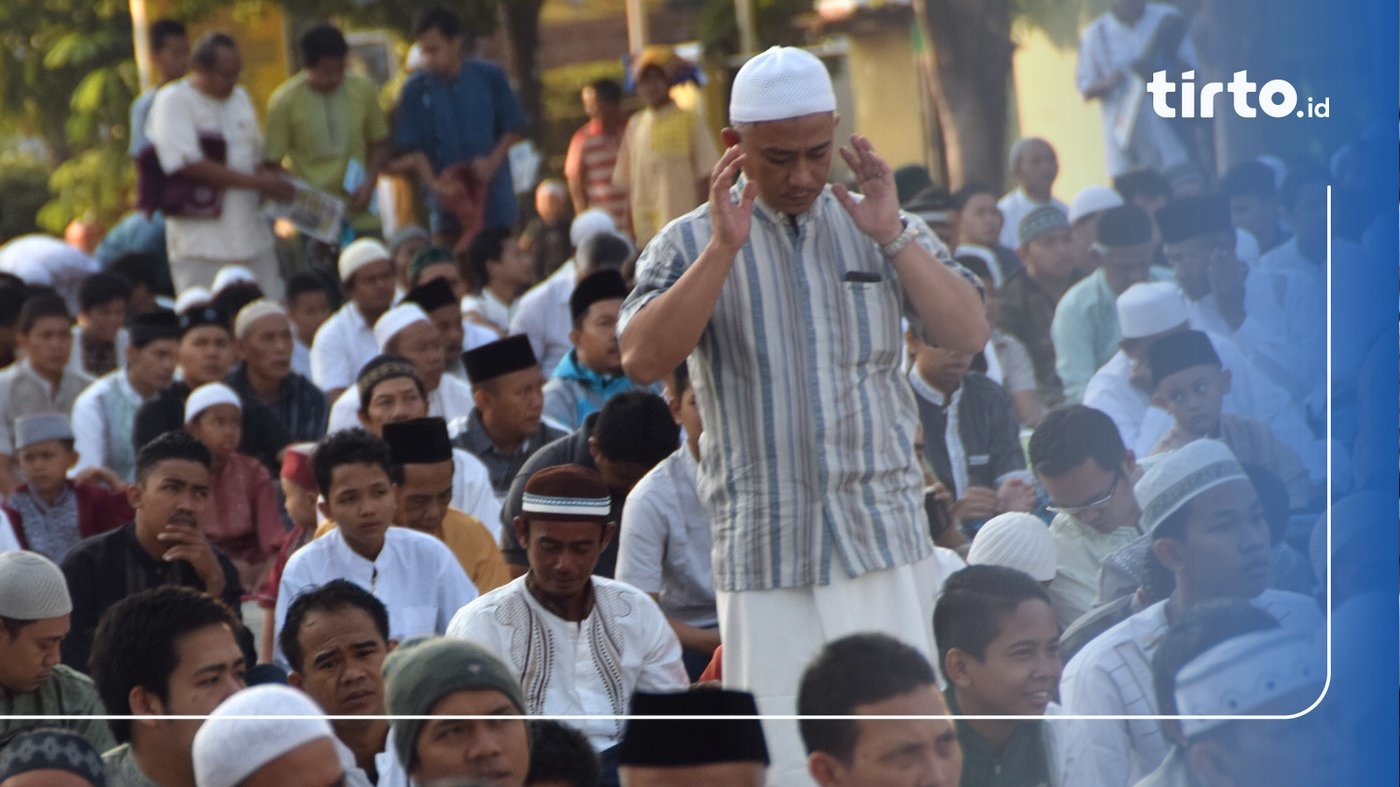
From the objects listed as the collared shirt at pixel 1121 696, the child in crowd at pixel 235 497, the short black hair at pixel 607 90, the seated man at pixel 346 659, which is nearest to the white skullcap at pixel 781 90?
the collared shirt at pixel 1121 696

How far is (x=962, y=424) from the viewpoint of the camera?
4.20 metres

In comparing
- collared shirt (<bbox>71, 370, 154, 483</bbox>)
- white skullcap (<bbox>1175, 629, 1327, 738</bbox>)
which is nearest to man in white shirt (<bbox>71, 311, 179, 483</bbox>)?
collared shirt (<bbox>71, 370, 154, 483</bbox>)

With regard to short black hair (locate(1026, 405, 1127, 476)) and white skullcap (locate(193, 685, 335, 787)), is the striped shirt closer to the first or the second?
short black hair (locate(1026, 405, 1127, 476))

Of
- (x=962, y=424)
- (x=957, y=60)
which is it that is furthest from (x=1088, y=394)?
(x=957, y=60)

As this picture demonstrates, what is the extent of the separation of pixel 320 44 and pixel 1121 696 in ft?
14.5

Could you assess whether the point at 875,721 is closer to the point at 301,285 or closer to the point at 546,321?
the point at 546,321

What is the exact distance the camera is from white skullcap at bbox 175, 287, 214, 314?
7621 mm

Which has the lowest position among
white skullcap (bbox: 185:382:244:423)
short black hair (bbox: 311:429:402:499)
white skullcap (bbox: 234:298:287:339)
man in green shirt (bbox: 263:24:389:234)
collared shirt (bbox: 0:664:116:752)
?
collared shirt (bbox: 0:664:116:752)

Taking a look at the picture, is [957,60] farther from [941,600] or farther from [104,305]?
[104,305]

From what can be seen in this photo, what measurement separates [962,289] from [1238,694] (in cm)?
77

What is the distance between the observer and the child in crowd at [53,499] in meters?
5.88

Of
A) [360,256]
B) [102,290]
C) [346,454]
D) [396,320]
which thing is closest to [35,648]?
[346,454]

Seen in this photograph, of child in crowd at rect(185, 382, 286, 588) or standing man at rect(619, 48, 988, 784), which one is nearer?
standing man at rect(619, 48, 988, 784)

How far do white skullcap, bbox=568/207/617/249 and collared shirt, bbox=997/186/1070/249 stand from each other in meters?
3.15
